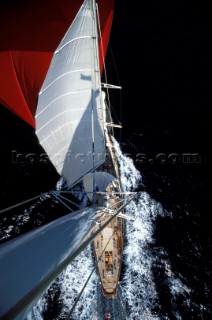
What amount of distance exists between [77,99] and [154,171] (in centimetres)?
702

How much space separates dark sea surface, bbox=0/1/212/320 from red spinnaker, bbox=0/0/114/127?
3.97 meters

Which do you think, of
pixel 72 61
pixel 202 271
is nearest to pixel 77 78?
pixel 72 61

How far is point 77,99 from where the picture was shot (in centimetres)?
905

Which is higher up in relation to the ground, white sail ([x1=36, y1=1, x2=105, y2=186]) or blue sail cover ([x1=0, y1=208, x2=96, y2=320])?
white sail ([x1=36, y1=1, x2=105, y2=186])

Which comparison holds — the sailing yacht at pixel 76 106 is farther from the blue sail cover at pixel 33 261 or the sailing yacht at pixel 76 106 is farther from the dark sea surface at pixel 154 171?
the dark sea surface at pixel 154 171

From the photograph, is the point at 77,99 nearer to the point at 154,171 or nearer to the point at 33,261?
the point at 33,261

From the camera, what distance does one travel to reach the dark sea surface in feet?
37.1

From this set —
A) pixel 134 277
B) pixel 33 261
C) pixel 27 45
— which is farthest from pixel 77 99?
pixel 134 277

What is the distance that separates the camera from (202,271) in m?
11.7

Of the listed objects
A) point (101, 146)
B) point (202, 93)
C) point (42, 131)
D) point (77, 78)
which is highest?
point (202, 93)

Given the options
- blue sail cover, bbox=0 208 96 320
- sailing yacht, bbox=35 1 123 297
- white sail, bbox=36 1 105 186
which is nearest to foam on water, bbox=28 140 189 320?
sailing yacht, bbox=35 1 123 297

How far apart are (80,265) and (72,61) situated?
853 centimetres

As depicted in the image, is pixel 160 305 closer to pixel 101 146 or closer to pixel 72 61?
pixel 101 146

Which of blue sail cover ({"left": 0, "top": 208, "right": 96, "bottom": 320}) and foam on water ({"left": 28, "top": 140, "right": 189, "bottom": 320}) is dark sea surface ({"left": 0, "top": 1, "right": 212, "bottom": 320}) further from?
blue sail cover ({"left": 0, "top": 208, "right": 96, "bottom": 320})
